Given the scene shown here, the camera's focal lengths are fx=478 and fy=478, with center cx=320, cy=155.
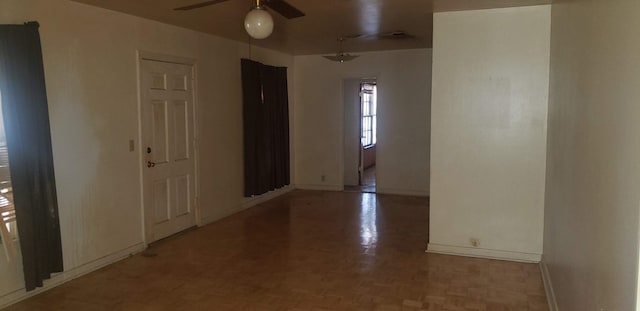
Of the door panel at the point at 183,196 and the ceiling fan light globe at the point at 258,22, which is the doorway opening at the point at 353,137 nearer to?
the door panel at the point at 183,196

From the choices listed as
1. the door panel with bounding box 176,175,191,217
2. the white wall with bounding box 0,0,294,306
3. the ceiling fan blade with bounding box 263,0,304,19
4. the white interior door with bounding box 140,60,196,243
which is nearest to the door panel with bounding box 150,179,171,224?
the white interior door with bounding box 140,60,196,243

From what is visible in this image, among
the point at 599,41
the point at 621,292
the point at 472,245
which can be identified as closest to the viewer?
the point at 621,292

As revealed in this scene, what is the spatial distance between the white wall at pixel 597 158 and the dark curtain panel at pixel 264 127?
13.3ft

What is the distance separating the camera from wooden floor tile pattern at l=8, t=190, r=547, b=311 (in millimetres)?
3510

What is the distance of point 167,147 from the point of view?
5211 millimetres

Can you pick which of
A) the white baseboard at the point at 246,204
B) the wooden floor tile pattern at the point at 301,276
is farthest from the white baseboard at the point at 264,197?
the wooden floor tile pattern at the point at 301,276

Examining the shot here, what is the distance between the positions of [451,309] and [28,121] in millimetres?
3339

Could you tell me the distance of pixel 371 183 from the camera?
895 centimetres

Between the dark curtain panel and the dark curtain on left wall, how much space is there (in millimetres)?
3053

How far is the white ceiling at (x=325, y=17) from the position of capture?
161 inches

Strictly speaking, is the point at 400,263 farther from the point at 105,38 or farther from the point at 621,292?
the point at 105,38

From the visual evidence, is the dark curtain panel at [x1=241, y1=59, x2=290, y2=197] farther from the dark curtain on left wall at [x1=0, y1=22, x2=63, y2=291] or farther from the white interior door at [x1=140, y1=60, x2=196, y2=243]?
the dark curtain on left wall at [x1=0, y1=22, x2=63, y2=291]

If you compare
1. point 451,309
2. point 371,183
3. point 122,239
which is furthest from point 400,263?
point 371,183

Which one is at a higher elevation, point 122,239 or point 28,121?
point 28,121
